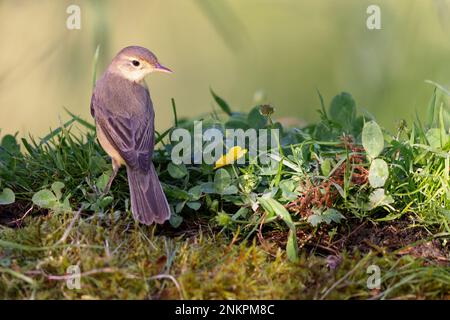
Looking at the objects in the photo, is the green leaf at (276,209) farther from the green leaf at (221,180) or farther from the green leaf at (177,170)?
the green leaf at (177,170)

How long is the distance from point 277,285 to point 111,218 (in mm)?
1166

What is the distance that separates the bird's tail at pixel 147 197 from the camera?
165 inches

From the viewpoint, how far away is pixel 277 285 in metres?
3.70

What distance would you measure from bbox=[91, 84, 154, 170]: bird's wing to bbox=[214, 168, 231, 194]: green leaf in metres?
0.45

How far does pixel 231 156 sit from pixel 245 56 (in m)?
6.03

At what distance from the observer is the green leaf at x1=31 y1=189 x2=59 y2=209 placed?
441 centimetres

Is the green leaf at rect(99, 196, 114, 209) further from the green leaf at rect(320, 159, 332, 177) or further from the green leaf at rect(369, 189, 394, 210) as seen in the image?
the green leaf at rect(369, 189, 394, 210)

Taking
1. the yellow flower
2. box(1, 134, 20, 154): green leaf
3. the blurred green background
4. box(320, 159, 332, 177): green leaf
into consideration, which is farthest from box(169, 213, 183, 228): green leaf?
the blurred green background

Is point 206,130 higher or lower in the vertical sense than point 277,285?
higher

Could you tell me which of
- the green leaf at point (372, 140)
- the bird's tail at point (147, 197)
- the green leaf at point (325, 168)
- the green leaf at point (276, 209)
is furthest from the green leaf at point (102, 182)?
the green leaf at point (372, 140)

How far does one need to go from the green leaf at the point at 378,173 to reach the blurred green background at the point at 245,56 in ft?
9.01

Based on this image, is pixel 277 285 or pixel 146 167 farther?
pixel 146 167

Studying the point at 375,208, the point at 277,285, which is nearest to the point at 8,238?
the point at 277,285
